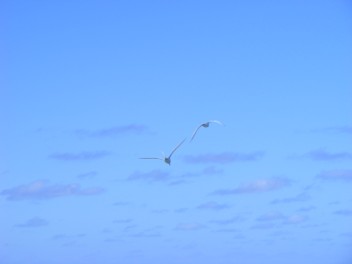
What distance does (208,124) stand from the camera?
26344mm

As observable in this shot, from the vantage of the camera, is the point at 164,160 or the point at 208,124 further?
the point at 164,160

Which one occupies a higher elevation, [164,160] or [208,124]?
[208,124]

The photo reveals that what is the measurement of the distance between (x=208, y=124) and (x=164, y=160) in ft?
25.0

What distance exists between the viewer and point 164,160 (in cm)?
2898
